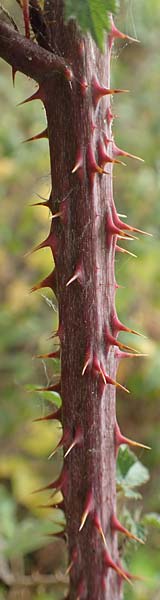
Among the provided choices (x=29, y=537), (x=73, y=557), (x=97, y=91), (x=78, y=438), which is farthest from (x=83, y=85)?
(x=29, y=537)

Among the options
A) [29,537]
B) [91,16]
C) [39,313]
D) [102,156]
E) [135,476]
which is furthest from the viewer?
[39,313]

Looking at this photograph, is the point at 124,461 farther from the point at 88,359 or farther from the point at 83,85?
the point at 83,85

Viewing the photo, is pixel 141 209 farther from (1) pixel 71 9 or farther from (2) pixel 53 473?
(1) pixel 71 9

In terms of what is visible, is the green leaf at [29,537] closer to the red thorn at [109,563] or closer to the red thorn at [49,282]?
the red thorn at [109,563]

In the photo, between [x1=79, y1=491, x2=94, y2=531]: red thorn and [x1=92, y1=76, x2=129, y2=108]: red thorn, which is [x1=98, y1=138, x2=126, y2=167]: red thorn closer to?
[x1=92, y1=76, x2=129, y2=108]: red thorn

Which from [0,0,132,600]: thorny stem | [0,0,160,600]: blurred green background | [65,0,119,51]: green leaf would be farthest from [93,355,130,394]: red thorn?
[0,0,160,600]: blurred green background

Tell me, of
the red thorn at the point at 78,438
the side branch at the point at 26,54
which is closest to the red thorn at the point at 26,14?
the side branch at the point at 26,54

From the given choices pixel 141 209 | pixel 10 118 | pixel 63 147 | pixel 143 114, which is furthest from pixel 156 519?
pixel 143 114
